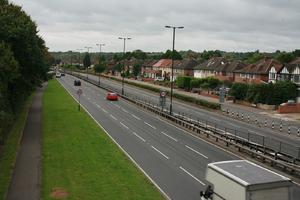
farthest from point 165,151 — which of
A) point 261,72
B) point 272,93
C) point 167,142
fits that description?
point 261,72

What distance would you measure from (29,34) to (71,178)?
80.6ft

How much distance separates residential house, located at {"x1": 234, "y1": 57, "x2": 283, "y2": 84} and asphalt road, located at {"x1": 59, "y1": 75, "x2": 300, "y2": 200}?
4582 cm

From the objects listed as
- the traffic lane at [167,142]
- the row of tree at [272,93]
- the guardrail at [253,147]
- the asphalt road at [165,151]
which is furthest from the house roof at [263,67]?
the guardrail at [253,147]

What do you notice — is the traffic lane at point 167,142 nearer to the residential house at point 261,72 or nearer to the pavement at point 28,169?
the pavement at point 28,169

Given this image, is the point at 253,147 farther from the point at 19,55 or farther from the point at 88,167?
the point at 19,55

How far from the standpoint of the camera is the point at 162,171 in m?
26.5

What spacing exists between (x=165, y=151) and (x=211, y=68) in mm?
90117

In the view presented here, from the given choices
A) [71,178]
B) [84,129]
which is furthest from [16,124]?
[71,178]

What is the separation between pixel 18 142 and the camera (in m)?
33.8

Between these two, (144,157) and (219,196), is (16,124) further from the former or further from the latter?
(219,196)

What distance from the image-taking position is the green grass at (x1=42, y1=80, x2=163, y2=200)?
2194 cm

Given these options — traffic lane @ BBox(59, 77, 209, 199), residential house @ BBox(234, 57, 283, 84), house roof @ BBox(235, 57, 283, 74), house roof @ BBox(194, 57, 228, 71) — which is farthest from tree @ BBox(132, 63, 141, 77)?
traffic lane @ BBox(59, 77, 209, 199)

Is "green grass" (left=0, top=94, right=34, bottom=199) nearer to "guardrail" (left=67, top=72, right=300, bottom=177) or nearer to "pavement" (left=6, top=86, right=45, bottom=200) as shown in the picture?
"pavement" (left=6, top=86, right=45, bottom=200)

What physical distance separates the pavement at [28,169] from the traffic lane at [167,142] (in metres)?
8.37
